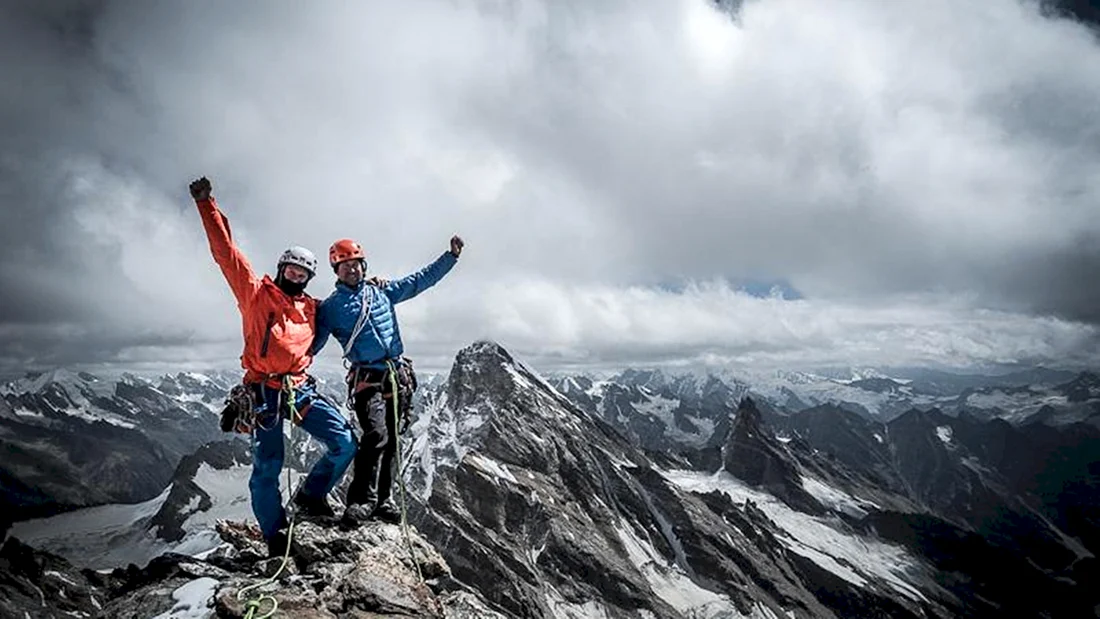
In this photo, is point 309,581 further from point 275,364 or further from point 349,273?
point 349,273

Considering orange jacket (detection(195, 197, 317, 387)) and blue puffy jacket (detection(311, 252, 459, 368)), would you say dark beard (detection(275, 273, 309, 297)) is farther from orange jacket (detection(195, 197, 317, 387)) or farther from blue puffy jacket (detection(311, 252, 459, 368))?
blue puffy jacket (detection(311, 252, 459, 368))

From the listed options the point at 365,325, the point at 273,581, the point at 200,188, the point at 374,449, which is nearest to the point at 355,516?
the point at 374,449

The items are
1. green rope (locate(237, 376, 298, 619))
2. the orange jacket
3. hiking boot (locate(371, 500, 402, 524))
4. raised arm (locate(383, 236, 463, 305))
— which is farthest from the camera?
raised arm (locate(383, 236, 463, 305))

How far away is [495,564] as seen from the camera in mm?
158000

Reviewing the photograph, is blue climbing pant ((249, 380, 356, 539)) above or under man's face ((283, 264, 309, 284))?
under

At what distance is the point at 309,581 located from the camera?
10367 mm

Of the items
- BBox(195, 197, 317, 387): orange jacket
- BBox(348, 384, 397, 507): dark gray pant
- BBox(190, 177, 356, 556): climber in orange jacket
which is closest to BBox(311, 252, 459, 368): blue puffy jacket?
BBox(190, 177, 356, 556): climber in orange jacket

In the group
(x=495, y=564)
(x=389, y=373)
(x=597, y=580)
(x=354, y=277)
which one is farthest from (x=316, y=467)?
(x=597, y=580)

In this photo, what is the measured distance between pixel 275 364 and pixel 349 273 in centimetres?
238

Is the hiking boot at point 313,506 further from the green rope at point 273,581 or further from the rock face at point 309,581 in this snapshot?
the green rope at point 273,581

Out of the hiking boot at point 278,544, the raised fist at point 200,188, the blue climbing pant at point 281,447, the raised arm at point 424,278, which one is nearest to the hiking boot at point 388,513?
the blue climbing pant at point 281,447

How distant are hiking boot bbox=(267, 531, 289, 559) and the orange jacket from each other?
276cm

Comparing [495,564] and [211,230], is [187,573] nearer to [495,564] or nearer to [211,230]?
[211,230]

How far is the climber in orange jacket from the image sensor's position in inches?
412
